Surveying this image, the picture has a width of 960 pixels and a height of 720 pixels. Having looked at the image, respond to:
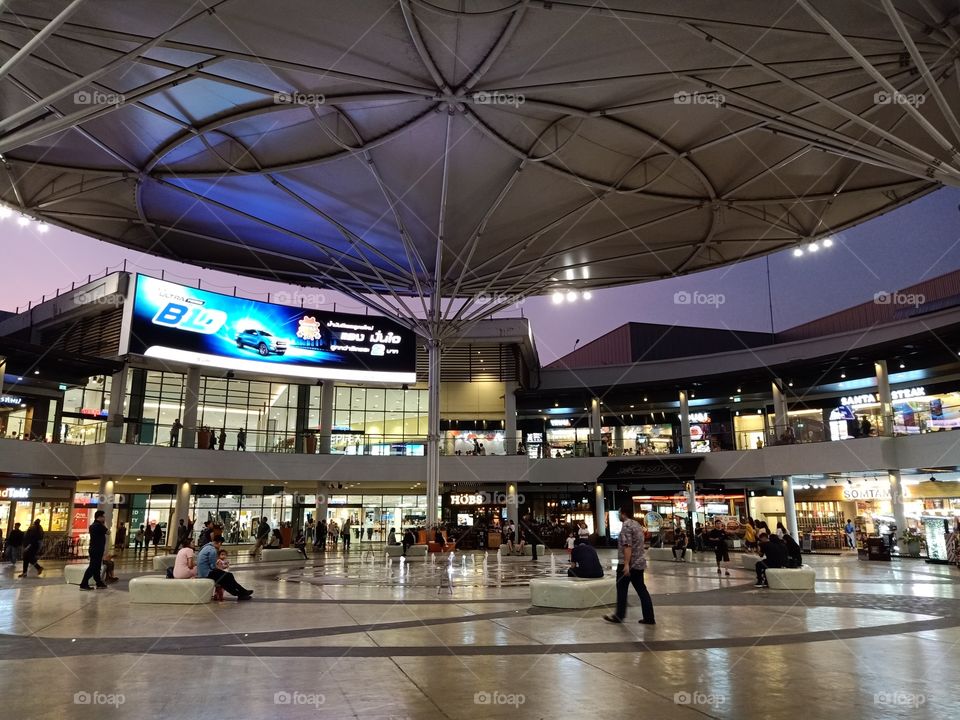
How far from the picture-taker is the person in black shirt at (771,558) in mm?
16297

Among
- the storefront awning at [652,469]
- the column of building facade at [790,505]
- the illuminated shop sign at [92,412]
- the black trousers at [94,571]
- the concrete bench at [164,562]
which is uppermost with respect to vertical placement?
the illuminated shop sign at [92,412]

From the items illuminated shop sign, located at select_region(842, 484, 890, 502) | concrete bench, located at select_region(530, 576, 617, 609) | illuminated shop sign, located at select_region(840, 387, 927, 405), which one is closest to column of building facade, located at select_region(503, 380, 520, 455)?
illuminated shop sign, located at select_region(842, 484, 890, 502)

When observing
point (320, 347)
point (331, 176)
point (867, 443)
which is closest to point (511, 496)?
point (320, 347)

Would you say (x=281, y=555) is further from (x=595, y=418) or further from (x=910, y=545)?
(x=910, y=545)

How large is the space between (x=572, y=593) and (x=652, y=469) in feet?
92.6

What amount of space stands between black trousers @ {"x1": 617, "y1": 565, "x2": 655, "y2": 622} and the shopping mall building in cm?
2406

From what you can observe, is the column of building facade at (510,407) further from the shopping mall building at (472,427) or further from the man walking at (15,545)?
the man walking at (15,545)

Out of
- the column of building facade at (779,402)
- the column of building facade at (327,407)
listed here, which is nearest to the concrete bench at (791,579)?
the column of building facade at (779,402)

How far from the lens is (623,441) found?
1679 inches

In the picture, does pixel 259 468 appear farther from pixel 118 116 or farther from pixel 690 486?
pixel 690 486

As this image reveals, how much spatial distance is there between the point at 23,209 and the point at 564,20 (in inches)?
849

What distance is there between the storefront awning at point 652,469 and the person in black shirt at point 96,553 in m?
28.6

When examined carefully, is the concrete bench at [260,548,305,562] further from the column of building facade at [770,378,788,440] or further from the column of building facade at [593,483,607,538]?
the column of building facade at [770,378,788,440]

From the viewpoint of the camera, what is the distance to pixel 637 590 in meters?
10.4
